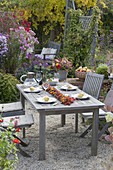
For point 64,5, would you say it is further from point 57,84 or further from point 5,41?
point 57,84

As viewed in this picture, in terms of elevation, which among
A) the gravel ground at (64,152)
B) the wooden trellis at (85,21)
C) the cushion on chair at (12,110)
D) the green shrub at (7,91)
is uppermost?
the wooden trellis at (85,21)

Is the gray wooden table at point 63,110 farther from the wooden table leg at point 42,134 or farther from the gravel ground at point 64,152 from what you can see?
the gravel ground at point 64,152

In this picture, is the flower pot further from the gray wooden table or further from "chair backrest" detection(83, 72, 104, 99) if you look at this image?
the gray wooden table

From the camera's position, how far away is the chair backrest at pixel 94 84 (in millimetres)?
4598

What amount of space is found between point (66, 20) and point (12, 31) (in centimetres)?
203

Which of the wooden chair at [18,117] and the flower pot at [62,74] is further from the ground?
the flower pot at [62,74]

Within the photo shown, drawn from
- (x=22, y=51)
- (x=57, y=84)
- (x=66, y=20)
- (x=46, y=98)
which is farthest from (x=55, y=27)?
(x=46, y=98)

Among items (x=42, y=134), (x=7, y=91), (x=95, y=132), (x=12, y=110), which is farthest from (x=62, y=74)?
(x=42, y=134)

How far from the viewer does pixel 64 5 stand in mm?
9117

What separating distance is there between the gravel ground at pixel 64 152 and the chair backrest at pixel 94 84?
23.0 inches

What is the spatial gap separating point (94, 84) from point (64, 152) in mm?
1159

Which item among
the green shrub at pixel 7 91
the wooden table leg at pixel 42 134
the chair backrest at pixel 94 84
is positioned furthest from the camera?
the green shrub at pixel 7 91

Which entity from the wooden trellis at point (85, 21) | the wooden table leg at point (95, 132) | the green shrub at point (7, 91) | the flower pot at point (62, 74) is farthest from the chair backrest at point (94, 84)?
the wooden trellis at point (85, 21)

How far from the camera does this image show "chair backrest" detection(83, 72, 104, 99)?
4.60 meters
